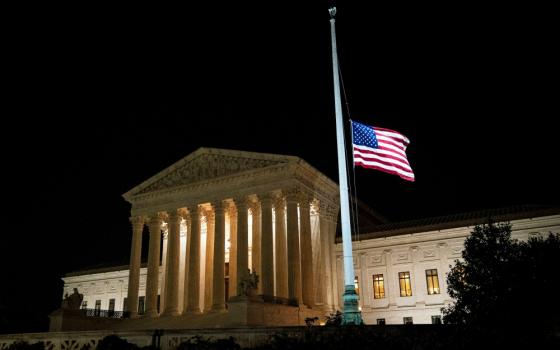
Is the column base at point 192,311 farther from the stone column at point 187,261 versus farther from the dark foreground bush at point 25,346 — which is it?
the dark foreground bush at point 25,346

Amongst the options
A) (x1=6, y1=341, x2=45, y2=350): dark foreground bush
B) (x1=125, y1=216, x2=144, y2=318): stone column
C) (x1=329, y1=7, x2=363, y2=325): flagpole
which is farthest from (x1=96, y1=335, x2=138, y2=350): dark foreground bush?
(x1=125, y1=216, x2=144, y2=318): stone column

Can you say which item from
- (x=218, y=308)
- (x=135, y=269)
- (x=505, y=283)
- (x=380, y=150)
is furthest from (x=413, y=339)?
(x=135, y=269)

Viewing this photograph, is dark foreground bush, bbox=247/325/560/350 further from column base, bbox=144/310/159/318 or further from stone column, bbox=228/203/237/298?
column base, bbox=144/310/159/318

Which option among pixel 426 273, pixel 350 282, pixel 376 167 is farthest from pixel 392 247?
pixel 350 282

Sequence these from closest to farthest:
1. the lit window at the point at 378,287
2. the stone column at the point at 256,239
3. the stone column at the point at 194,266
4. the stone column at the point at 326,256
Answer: the stone column at the point at 194,266 < the stone column at the point at 256,239 < the stone column at the point at 326,256 < the lit window at the point at 378,287

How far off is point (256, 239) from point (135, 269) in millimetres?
11456

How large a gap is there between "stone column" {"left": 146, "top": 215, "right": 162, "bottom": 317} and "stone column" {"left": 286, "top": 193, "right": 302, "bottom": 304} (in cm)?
1236

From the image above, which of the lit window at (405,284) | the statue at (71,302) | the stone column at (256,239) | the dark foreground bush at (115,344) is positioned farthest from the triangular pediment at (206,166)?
the dark foreground bush at (115,344)

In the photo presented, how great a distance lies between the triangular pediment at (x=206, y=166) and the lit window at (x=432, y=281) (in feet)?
48.9

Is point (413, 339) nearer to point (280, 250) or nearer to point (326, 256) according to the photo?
point (280, 250)

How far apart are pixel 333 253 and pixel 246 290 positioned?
14874mm

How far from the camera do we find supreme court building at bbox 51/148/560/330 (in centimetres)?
3591

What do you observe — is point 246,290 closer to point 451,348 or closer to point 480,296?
point 480,296

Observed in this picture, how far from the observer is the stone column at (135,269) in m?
40.9
